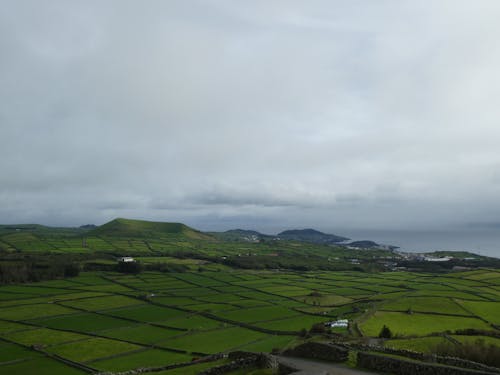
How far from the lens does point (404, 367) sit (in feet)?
79.1

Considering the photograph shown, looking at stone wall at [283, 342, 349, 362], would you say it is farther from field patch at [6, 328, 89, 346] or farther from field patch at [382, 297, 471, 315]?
field patch at [382, 297, 471, 315]

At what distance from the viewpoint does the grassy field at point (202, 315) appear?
51062 mm

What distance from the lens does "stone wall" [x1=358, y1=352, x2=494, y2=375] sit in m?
22.3

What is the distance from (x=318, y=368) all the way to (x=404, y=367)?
5537 millimetres

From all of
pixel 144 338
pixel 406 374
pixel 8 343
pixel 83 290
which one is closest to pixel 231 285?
pixel 83 290

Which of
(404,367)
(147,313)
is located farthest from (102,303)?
(404,367)

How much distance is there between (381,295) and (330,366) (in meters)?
68.5

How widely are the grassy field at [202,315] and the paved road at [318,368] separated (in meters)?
11.6

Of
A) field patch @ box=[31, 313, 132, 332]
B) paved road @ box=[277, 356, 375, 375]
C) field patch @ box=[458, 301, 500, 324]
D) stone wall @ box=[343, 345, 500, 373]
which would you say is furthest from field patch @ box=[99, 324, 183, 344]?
field patch @ box=[458, 301, 500, 324]

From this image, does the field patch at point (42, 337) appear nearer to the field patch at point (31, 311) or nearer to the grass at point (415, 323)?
the field patch at point (31, 311)

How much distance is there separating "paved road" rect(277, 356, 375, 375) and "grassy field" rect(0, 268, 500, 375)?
11.6m

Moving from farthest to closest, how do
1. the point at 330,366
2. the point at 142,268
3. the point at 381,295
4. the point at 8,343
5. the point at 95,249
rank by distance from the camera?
the point at 95,249 → the point at 142,268 → the point at 381,295 → the point at 8,343 → the point at 330,366

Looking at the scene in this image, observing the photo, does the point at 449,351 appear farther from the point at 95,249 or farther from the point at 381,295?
the point at 95,249

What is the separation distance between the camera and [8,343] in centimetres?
5856
